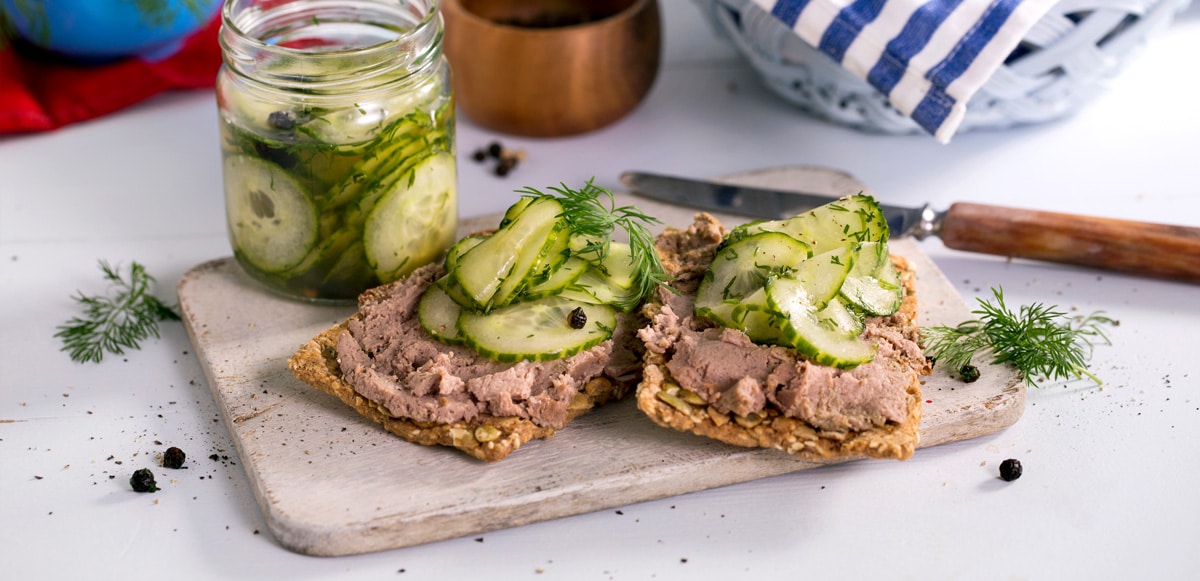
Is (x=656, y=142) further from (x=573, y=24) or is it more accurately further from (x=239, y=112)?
(x=239, y=112)

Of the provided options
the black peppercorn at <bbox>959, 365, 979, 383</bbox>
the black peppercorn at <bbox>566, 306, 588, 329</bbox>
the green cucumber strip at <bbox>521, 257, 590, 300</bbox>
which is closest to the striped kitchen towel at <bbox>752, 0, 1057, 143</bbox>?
the black peppercorn at <bbox>959, 365, 979, 383</bbox>

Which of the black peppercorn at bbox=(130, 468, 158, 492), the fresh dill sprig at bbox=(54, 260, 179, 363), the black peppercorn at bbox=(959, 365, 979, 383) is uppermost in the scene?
the black peppercorn at bbox=(959, 365, 979, 383)

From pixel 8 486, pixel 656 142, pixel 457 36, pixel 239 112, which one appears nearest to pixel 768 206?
pixel 656 142

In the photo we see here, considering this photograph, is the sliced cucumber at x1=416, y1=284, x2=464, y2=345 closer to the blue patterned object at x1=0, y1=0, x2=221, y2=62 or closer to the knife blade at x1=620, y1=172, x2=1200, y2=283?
the knife blade at x1=620, y1=172, x2=1200, y2=283

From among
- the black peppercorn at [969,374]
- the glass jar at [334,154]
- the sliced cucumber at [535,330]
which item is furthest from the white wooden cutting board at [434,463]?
the glass jar at [334,154]

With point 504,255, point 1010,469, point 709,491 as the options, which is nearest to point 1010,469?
point 1010,469

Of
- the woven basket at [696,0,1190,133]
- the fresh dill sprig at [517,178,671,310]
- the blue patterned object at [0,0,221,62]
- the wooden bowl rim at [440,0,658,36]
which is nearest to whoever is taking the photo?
the fresh dill sprig at [517,178,671,310]
